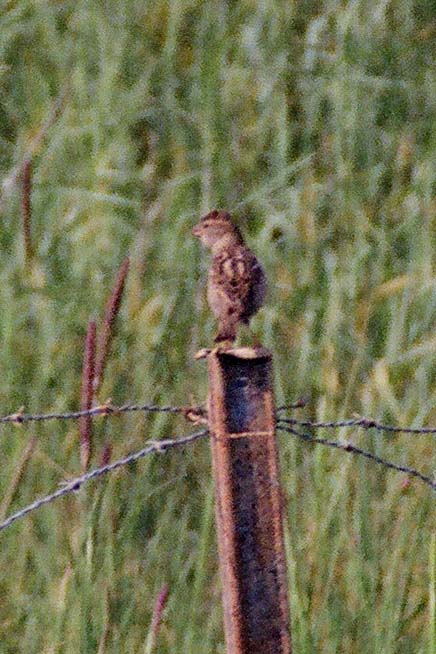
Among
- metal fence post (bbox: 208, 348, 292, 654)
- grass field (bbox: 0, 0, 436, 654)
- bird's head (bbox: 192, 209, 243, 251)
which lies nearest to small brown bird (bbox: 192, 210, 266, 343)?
grass field (bbox: 0, 0, 436, 654)

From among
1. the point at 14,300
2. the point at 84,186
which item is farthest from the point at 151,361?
the point at 84,186

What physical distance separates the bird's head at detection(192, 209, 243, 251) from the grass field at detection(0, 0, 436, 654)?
0.05 m

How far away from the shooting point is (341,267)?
404cm

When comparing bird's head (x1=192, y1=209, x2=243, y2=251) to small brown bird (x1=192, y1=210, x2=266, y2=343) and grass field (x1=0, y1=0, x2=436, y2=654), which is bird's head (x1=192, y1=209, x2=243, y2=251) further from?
small brown bird (x1=192, y1=210, x2=266, y2=343)

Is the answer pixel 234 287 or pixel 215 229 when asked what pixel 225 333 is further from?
pixel 215 229

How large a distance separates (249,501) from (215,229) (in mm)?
1684

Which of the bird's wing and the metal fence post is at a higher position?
the bird's wing

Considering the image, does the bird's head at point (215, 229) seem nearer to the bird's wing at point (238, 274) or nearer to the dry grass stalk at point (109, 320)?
the bird's wing at point (238, 274)

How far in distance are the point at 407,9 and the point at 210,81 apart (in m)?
1.32

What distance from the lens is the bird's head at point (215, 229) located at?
11.7ft

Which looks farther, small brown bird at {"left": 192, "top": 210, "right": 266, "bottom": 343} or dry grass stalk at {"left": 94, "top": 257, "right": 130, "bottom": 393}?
small brown bird at {"left": 192, "top": 210, "right": 266, "bottom": 343}

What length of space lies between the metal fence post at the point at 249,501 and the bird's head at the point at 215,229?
5.07 ft

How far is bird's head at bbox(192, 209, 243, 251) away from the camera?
Answer: 3564 mm

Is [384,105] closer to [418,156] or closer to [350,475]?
[418,156]
